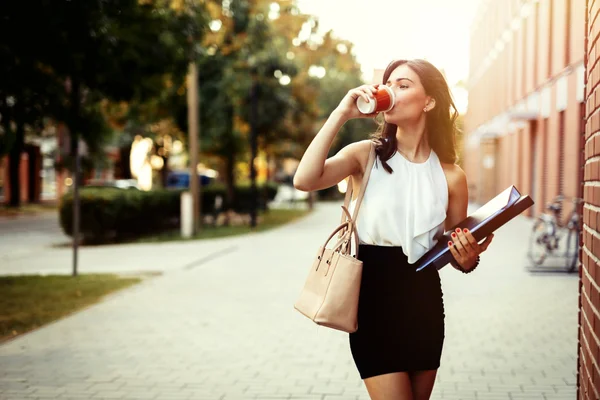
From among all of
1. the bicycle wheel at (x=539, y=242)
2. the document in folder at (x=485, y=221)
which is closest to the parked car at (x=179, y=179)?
the bicycle wheel at (x=539, y=242)

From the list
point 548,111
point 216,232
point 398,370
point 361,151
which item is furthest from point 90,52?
point 548,111

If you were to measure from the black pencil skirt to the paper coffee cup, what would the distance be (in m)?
0.52


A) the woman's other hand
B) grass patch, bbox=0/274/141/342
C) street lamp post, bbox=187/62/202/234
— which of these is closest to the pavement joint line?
grass patch, bbox=0/274/141/342

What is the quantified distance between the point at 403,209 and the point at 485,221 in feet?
0.99

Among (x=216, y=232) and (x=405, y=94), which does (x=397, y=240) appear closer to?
(x=405, y=94)


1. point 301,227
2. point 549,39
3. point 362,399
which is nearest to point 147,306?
point 362,399

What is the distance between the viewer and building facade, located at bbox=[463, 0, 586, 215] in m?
20.3

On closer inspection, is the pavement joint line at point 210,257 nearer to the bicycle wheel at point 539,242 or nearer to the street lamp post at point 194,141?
the street lamp post at point 194,141

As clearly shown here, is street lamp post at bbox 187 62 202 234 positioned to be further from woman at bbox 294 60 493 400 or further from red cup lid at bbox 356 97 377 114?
red cup lid at bbox 356 97 377 114

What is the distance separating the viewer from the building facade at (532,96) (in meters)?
20.3

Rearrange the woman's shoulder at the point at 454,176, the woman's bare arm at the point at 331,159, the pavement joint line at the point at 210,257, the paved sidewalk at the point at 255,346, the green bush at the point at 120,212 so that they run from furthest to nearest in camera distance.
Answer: the green bush at the point at 120,212
the pavement joint line at the point at 210,257
the paved sidewalk at the point at 255,346
the woman's shoulder at the point at 454,176
the woman's bare arm at the point at 331,159

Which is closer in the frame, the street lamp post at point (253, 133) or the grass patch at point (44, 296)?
the grass patch at point (44, 296)

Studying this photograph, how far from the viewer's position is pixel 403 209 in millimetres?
2877

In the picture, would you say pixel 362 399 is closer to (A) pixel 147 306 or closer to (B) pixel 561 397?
(B) pixel 561 397
